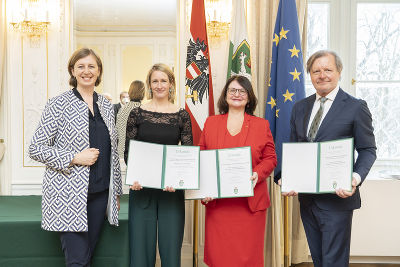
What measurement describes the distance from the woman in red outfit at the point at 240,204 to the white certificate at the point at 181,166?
191 millimetres

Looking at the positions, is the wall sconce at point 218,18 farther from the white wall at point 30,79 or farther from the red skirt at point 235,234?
the red skirt at point 235,234

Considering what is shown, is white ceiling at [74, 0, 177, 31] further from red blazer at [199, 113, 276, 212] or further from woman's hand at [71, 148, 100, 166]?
Answer: woman's hand at [71, 148, 100, 166]

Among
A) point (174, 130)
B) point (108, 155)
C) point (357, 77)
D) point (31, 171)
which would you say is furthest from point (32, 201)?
point (357, 77)

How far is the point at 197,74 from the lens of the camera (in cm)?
331

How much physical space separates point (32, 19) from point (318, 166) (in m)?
2.88

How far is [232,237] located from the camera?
97.8 inches

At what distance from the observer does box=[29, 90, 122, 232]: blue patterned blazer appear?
2.19 m

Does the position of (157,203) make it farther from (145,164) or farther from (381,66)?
(381,66)

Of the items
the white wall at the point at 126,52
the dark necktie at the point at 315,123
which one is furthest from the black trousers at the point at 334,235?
the white wall at the point at 126,52

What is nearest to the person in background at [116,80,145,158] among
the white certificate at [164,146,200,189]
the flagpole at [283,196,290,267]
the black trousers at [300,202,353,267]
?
the white certificate at [164,146,200,189]

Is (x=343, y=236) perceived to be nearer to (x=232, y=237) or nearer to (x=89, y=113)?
(x=232, y=237)

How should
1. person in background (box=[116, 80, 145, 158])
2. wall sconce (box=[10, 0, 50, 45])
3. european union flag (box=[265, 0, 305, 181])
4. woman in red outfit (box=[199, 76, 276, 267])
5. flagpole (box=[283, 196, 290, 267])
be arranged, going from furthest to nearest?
wall sconce (box=[10, 0, 50, 45]), person in background (box=[116, 80, 145, 158]), flagpole (box=[283, 196, 290, 267]), european union flag (box=[265, 0, 305, 181]), woman in red outfit (box=[199, 76, 276, 267])

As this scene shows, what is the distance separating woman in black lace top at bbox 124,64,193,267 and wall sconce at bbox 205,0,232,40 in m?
1.22

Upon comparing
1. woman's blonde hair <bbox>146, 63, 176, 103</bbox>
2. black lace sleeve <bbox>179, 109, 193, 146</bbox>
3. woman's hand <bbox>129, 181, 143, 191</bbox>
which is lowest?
woman's hand <bbox>129, 181, 143, 191</bbox>
